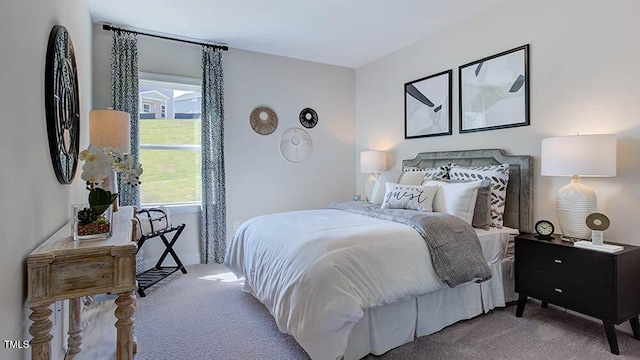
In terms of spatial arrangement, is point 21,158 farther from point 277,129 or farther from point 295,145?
point 295,145

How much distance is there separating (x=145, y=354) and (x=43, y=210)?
3.76 ft

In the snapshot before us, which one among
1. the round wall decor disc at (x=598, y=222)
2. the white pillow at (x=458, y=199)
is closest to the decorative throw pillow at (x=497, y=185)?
the white pillow at (x=458, y=199)

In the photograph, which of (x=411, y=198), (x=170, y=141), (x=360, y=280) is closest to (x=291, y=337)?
(x=360, y=280)

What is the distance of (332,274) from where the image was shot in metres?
1.88

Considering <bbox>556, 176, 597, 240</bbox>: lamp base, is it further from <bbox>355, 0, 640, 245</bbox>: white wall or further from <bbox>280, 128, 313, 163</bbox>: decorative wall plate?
<bbox>280, 128, 313, 163</bbox>: decorative wall plate

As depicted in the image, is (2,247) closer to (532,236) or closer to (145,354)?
(145,354)

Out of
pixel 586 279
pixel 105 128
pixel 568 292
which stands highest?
pixel 105 128

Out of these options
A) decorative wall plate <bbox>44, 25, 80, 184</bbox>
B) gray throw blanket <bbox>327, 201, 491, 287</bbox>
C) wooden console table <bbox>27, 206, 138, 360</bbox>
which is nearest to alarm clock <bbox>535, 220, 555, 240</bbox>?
gray throw blanket <bbox>327, 201, 491, 287</bbox>

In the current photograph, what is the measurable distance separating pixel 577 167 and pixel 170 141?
4.10 metres

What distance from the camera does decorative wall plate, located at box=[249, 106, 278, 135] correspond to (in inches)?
177

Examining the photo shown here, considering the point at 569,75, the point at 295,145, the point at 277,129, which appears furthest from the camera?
the point at 295,145

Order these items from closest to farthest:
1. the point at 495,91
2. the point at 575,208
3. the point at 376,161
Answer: the point at 575,208, the point at 495,91, the point at 376,161

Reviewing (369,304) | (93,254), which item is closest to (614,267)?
(369,304)

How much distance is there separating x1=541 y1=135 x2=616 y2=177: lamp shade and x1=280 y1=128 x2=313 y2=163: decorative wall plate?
317 cm
